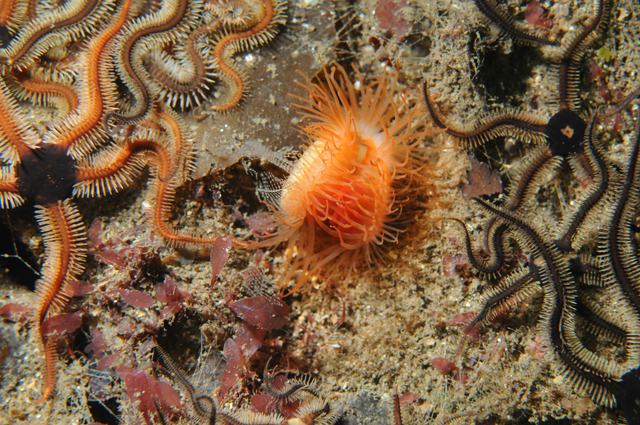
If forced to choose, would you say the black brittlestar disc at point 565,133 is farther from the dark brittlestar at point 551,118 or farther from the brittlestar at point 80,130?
the brittlestar at point 80,130

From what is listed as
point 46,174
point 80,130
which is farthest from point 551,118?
point 46,174

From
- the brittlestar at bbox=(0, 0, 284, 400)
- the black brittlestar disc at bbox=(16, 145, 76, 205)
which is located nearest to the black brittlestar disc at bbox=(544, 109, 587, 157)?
the brittlestar at bbox=(0, 0, 284, 400)

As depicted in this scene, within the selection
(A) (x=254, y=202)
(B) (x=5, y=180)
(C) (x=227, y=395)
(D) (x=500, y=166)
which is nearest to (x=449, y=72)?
(D) (x=500, y=166)

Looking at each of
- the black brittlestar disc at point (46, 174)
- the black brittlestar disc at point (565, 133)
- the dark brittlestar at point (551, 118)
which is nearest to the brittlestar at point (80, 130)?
the black brittlestar disc at point (46, 174)

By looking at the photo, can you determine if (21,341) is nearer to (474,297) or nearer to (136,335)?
(136,335)

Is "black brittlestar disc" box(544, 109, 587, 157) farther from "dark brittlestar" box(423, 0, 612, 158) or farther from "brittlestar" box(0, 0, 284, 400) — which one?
"brittlestar" box(0, 0, 284, 400)

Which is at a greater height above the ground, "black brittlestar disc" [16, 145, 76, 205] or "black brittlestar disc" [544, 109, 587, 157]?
"black brittlestar disc" [544, 109, 587, 157]

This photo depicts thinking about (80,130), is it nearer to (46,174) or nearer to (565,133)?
(46,174)
